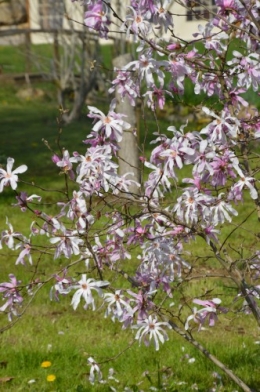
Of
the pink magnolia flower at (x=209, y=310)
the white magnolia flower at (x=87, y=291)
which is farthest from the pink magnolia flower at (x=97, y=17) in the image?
the pink magnolia flower at (x=209, y=310)

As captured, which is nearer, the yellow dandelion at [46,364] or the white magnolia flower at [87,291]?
the white magnolia flower at [87,291]

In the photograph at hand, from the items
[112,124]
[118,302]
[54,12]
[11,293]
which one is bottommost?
[54,12]

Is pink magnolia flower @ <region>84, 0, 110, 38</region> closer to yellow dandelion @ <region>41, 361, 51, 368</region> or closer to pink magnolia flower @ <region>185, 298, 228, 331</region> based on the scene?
pink magnolia flower @ <region>185, 298, 228, 331</region>

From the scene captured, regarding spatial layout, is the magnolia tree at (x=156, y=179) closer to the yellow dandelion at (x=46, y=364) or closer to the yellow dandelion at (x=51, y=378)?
the yellow dandelion at (x=51, y=378)

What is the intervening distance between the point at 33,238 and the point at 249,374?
4011 mm

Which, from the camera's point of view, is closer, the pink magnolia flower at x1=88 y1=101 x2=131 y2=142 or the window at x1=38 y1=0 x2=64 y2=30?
the pink magnolia flower at x1=88 y1=101 x2=131 y2=142

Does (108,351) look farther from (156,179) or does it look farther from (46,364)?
(156,179)

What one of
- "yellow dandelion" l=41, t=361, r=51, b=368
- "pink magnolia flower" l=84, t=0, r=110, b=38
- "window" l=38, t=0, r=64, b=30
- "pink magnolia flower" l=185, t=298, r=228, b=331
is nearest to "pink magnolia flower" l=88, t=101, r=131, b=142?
"pink magnolia flower" l=84, t=0, r=110, b=38

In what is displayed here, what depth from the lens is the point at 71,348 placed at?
18.1ft

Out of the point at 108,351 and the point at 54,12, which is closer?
the point at 108,351

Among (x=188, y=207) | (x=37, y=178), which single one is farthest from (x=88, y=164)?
(x=37, y=178)

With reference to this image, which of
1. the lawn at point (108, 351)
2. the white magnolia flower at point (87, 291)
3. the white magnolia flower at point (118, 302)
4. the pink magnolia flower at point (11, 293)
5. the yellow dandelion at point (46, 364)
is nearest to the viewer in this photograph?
the white magnolia flower at point (87, 291)

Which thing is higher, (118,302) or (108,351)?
(118,302)

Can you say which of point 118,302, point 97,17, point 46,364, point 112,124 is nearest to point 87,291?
point 118,302
